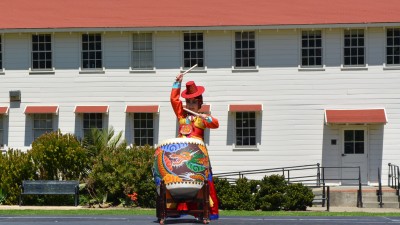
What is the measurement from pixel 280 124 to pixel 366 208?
513 centimetres

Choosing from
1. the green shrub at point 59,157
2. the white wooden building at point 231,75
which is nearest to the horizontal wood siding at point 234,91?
the white wooden building at point 231,75

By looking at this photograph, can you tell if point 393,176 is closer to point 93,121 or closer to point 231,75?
point 231,75

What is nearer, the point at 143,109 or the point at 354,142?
the point at 354,142

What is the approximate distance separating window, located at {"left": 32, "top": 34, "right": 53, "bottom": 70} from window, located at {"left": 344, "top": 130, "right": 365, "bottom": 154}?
1066 cm

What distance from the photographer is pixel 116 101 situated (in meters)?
35.2

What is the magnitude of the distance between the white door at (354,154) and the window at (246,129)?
10.1 ft

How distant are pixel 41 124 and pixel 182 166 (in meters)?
20.1

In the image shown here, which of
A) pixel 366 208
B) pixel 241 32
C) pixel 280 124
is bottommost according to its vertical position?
pixel 366 208

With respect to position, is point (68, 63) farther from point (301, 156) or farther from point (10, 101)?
point (301, 156)

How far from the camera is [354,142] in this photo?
3444 cm

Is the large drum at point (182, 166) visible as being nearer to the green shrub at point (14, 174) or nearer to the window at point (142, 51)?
the green shrub at point (14, 174)

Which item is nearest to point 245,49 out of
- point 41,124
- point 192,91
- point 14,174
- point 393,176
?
point 393,176

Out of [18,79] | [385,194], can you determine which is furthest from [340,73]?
[18,79]

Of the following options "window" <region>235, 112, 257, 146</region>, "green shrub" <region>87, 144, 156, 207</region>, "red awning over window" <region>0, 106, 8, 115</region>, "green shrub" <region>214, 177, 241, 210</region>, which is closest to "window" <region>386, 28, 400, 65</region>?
"window" <region>235, 112, 257, 146</region>
